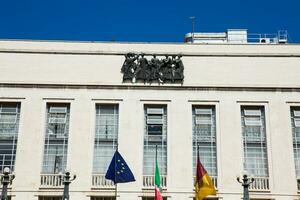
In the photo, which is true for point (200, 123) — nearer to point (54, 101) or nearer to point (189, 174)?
point (189, 174)

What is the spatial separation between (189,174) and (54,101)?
8794mm

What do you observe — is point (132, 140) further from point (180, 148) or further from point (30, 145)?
point (30, 145)

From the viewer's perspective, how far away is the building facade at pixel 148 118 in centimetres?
3077

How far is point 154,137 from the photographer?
32.0 meters

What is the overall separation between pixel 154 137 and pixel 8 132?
837 centimetres

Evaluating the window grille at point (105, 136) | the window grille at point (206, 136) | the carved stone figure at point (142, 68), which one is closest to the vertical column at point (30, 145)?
the window grille at point (105, 136)

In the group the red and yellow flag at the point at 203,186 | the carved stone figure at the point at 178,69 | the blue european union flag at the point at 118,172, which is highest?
the carved stone figure at the point at 178,69

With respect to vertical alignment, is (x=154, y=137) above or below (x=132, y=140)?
above

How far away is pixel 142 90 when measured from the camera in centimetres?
3259

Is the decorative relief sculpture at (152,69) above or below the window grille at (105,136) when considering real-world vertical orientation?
above

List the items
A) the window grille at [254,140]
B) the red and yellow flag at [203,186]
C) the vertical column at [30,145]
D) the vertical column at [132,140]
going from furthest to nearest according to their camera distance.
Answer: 1. the window grille at [254,140]
2. the vertical column at [30,145]
3. the vertical column at [132,140]
4. the red and yellow flag at [203,186]

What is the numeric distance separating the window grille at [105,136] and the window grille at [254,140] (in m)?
7.43

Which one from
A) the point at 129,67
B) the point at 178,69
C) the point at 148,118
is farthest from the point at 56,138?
the point at 178,69

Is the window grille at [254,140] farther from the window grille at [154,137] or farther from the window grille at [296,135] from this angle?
the window grille at [154,137]
